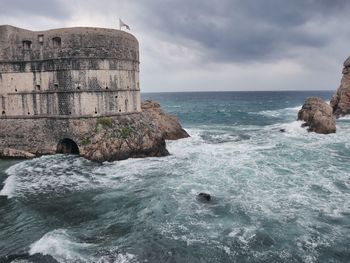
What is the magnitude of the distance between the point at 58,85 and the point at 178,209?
14812 mm

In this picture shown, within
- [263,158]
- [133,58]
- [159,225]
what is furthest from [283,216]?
[133,58]

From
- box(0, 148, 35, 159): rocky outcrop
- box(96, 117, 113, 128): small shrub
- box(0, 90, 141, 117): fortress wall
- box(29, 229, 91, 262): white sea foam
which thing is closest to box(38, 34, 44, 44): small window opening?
box(0, 90, 141, 117): fortress wall

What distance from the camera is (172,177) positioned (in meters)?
21.5

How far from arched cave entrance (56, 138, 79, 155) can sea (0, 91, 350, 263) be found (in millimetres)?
1349

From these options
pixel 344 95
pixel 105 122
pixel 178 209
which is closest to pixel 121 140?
pixel 105 122

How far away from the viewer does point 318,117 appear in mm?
38000

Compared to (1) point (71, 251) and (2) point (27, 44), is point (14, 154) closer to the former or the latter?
(2) point (27, 44)

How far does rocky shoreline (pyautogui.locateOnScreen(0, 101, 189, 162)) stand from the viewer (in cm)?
2525

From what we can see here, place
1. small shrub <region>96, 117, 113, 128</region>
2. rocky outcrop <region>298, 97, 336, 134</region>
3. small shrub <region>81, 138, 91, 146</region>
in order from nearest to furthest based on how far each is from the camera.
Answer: small shrub <region>81, 138, 91, 146</region> < small shrub <region>96, 117, 113, 128</region> < rocky outcrop <region>298, 97, 336, 134</region>

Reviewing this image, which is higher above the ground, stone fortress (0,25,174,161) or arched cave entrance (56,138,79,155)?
stone fortress (0,25,174,161)

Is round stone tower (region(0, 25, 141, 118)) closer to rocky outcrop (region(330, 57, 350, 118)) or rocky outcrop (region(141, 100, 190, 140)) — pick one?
rocky outcrop (region(141, 100, 190, 140))

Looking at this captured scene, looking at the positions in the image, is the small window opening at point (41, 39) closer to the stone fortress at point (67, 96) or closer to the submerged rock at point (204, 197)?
the stone fortress at point (67, 96)

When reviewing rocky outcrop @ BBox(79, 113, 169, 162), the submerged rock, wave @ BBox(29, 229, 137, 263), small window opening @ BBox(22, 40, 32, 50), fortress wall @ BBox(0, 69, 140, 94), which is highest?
small window opening @ BBox(22, 40, 32, 50)

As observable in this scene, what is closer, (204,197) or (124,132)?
(204,197)
